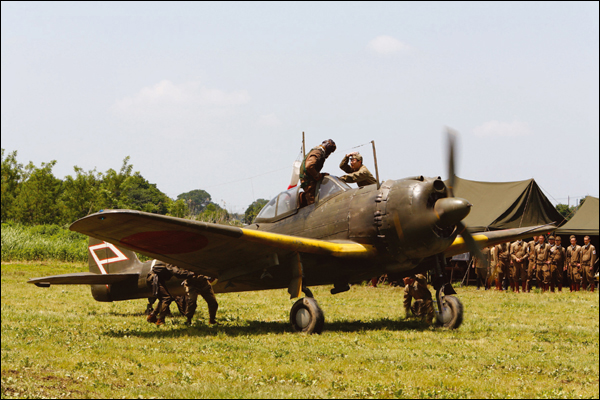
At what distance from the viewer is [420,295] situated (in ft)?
38.2

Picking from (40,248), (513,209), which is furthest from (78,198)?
(513,209)

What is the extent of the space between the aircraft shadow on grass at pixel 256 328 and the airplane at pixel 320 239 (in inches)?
26.4

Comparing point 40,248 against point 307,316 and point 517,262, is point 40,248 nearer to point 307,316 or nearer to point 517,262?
point 517,262

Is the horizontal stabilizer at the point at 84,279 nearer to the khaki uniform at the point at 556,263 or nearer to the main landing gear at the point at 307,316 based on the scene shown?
the main landing gear at the point at 307,316

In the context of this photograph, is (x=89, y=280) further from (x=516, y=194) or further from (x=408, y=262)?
(x=516, y=194)

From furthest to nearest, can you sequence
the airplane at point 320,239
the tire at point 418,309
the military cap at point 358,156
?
the tire at point 418,309 → the military cap at point 358,156 → the airplane at point 320,239

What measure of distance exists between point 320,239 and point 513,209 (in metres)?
14.2

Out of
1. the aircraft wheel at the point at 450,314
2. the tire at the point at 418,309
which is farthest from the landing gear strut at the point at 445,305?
the tire at the point at 418,309

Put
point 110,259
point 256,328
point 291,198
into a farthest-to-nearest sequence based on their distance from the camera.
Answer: point 110,259
point 291,198
point 256,328

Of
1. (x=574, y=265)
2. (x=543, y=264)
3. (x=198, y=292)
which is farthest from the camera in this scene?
(x=574, y=265)

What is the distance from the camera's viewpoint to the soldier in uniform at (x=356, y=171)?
1050 cm

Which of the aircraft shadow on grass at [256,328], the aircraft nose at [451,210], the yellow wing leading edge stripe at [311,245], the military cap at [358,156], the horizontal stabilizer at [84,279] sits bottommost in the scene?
the aircraft shadow on grass at [256,328]

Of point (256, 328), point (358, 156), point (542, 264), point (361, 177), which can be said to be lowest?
point (256, 328)

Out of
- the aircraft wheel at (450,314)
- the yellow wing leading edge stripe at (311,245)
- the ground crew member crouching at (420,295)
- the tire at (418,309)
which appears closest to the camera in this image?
the yellow wing leading edge stripe at (311,245)
